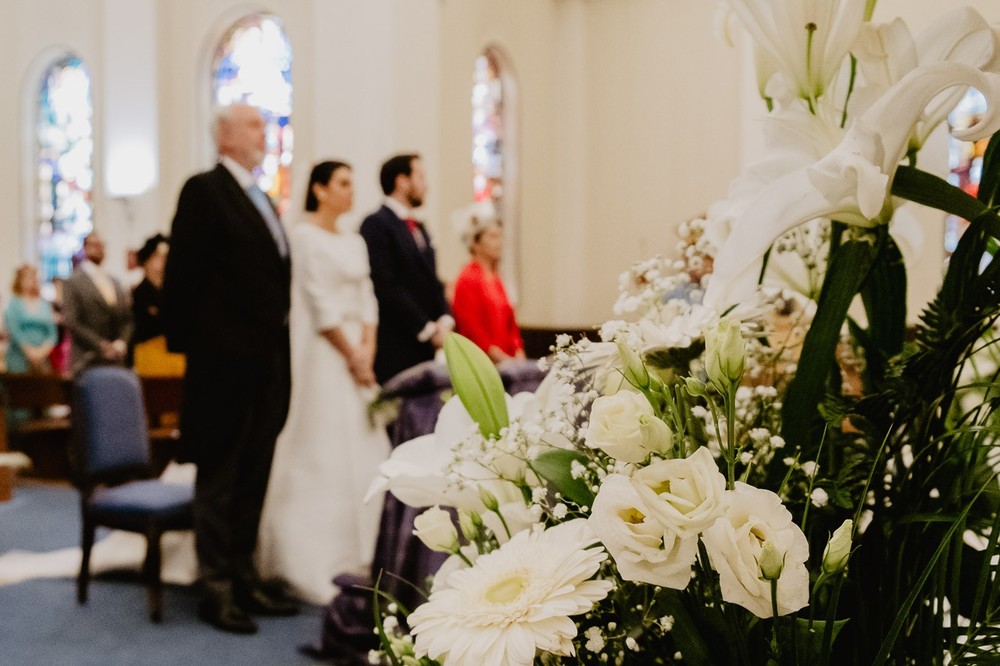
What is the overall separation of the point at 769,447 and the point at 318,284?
3.58 meters

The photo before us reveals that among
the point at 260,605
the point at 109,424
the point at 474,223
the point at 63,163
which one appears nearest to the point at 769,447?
the point at 260,605

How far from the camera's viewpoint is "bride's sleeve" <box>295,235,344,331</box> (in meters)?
4.04

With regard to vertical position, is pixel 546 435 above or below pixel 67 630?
above

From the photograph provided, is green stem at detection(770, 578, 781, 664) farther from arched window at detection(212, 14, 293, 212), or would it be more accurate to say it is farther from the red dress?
arched window at detection(212, 14, 293, 212)

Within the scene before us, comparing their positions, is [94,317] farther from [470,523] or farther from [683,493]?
[683,493]

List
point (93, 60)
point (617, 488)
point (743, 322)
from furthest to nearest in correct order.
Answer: point (93, 60), point (743, 322), point (617, 488)

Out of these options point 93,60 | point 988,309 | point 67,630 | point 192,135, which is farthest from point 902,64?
point 93,60

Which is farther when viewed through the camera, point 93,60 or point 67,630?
point 93,60

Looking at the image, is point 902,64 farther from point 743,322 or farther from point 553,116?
point 553,116

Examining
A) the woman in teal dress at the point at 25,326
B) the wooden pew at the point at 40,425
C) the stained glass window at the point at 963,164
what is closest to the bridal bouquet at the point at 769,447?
the wooden pew at the point at 40,425

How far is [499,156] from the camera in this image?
10297 mm

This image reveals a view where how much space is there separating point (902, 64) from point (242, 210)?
3176 mm

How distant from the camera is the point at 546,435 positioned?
2.08 feet

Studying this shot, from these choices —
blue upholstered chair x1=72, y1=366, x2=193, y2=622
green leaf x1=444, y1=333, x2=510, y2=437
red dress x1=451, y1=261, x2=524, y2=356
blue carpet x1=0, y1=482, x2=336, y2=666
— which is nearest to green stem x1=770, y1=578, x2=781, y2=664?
green leaf x1=444, y1=333, x2=510, y2=437
